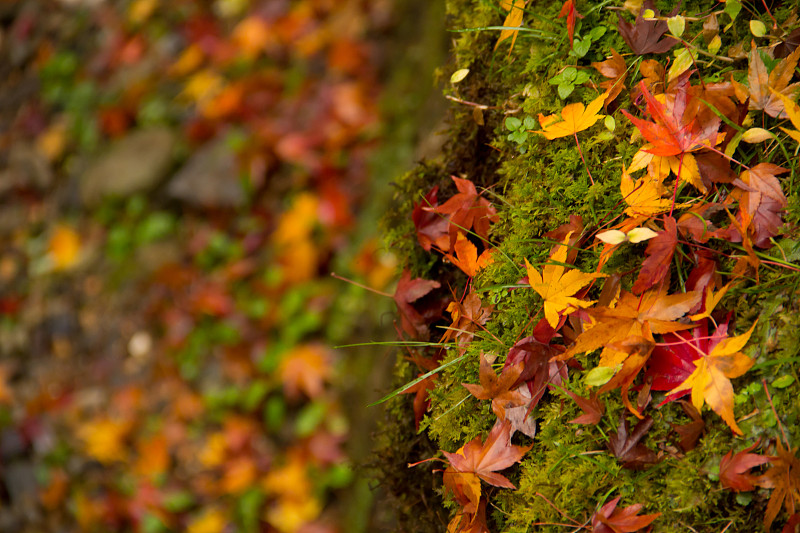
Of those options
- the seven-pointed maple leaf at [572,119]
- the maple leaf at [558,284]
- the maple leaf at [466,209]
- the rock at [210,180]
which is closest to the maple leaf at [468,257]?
the maple leaf at [466,209]

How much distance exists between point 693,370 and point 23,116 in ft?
13.7

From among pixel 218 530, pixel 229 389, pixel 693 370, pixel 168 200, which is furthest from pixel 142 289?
pixel 693 370

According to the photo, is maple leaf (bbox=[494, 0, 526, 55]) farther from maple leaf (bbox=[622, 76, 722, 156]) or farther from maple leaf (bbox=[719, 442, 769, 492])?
maple leaf (bbox=[719, 442, 769, 492])

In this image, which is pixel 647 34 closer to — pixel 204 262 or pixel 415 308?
pixel 415 308

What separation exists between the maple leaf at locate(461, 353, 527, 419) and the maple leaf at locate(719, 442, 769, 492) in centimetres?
31

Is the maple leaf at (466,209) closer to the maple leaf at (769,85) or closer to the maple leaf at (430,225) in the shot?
the maple leaf at (430,225)

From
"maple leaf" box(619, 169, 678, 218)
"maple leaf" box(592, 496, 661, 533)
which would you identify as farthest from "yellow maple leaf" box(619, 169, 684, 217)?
"maple leaf" box(592, 496, 661, 533)

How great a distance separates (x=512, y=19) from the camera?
117 centimetres

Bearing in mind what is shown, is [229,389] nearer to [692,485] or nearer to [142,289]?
[142,289]

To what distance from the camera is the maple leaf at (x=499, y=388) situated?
3.16ft

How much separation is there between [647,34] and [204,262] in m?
2.40

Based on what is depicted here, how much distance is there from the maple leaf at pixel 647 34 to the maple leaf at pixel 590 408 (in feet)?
2.06

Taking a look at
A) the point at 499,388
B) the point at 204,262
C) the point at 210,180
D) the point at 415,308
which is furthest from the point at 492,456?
the point at 210,180

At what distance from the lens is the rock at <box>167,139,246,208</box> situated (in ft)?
9.49
